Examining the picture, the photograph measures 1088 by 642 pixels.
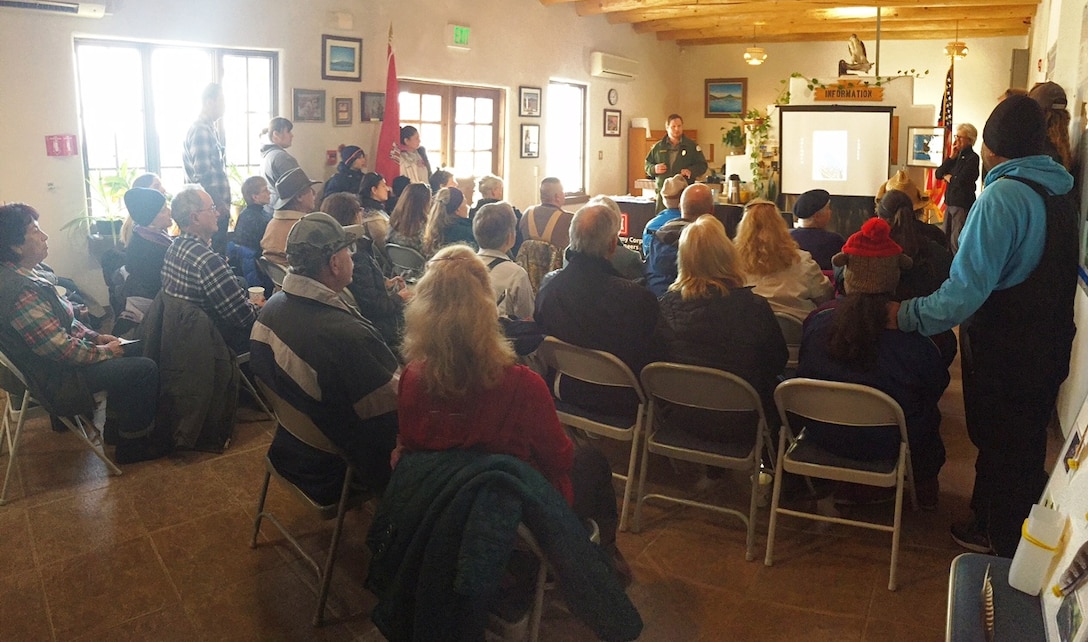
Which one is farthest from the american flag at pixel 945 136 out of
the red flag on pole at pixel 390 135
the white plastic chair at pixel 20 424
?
the white plastic chair at pixel 20 424

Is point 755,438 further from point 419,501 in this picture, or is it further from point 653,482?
point 419,501

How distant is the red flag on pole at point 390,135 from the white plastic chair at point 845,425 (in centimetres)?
535

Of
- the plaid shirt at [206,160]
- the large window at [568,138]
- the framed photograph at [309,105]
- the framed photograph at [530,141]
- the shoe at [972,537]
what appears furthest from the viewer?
the large window at [568,138]

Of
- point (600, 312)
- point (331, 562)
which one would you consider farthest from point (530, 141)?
point (331, 562)

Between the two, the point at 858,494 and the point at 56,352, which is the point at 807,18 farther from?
the point at 56,352

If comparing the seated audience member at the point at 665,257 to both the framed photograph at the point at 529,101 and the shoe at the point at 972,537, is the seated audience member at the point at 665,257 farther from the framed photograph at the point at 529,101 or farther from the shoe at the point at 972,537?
the framed photograph at the point at 529,101

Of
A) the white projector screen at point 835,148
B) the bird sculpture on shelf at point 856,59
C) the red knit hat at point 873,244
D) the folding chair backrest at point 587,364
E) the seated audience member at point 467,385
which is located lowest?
the folding chair backrest at point 587,364

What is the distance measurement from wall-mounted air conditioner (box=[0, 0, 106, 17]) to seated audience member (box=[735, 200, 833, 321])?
14.8ft

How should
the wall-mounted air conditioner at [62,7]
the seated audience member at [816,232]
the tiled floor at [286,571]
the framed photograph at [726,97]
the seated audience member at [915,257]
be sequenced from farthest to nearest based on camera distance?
1. the framed photograph at [726,97]
2. the wall-mounted air conditioner at [62,7]
3. the seated audience member at [816,232]
4. the seated audience member at [915,257]
5. the tiled floor at [286,571]

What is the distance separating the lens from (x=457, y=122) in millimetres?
8789

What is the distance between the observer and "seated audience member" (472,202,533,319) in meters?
3.61

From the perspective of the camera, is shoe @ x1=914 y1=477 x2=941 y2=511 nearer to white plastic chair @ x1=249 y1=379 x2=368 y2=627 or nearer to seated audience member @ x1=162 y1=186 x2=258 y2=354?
white plastic chair @ x1=249 y1=379 x2=368 y2=627

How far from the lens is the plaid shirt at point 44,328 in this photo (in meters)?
3.32

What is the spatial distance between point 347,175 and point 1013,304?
15.9 feet
